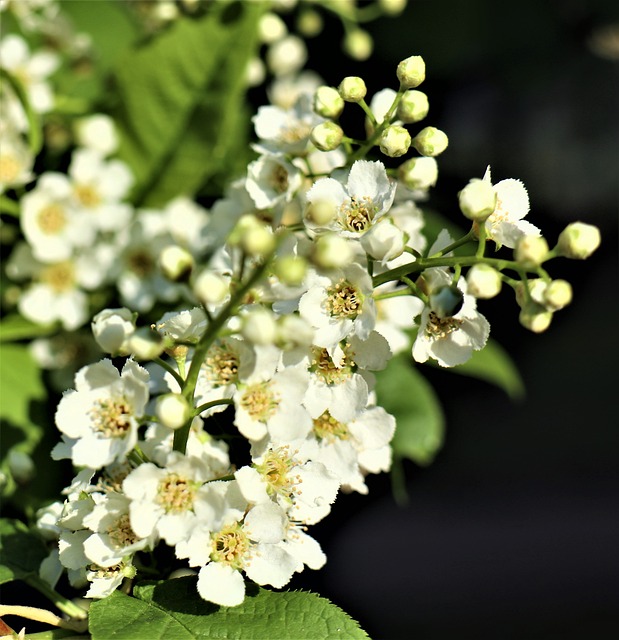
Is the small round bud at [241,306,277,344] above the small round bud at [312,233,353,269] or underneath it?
underneath

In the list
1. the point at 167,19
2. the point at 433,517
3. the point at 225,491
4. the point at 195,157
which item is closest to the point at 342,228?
the point at 225,491

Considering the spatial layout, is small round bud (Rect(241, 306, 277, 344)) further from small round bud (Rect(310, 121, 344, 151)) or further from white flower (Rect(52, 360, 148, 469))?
small round bud (Rect(310, 121, 344, 151))

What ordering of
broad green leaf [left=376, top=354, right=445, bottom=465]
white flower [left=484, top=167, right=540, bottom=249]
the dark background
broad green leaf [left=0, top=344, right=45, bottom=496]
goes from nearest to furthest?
white flower [left=484, top=167, right=540, bottom=249], broad green leaf [left=0, top=344, right=45, bottom=496], broad green leaf [left=376, top=354, right=445, bottom=465], the dark background

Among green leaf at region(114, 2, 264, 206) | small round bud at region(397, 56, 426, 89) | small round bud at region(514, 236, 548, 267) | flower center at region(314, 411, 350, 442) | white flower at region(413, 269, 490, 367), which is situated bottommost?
flower center at region(314, 411, 350, 442)

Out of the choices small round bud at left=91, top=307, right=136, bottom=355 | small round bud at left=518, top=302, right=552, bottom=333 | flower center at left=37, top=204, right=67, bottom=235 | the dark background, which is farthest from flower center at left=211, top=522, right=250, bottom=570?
the dark background

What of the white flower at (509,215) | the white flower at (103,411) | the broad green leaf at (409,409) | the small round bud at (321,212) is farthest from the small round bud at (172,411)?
the broad green leaf at (409,409)

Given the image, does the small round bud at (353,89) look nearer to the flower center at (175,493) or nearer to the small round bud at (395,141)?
the small round bud at (395,141)

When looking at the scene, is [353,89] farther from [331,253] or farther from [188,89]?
[188,89]
